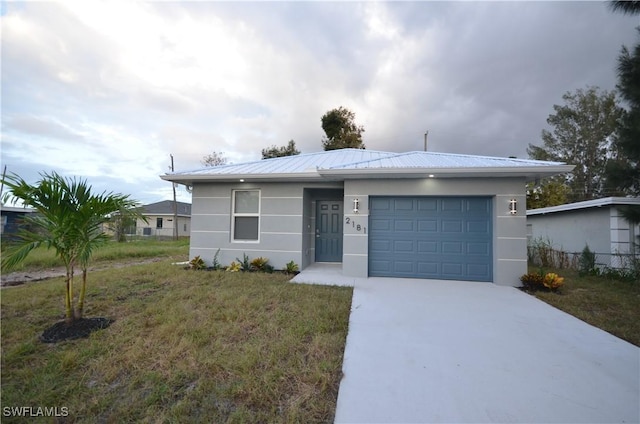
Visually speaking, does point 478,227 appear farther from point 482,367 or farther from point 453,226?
point 482,367

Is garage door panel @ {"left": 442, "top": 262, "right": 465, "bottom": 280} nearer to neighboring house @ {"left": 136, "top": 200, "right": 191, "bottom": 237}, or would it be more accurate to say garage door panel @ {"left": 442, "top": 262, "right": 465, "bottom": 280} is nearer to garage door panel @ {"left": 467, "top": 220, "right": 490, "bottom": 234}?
garage door panel @ {"left": 467, "top": 220, "right": 490, "bottom": 234}

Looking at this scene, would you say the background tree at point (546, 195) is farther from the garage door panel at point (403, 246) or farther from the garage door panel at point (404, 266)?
the garage door panel at point (404, 266)

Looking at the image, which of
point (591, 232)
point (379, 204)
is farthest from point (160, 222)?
point (591, 232)

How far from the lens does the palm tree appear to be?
10.4ft

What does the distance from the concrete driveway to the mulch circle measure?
341cm

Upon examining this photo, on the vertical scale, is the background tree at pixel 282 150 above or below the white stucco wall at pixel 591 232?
above

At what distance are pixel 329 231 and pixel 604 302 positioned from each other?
20.3 ft

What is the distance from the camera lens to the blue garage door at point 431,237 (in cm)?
623

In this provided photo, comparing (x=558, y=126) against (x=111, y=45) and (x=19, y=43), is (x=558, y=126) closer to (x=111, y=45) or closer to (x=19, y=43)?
(x=111, y=45)

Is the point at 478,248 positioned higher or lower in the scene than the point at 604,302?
Result: higher

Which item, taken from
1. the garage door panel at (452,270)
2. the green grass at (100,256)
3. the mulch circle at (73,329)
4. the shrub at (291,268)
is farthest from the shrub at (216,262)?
the garage door panel at (452,270)

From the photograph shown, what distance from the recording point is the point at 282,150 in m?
18.8

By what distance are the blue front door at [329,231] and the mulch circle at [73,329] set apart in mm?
5440

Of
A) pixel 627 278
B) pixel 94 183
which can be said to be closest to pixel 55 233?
pixel 94 183
